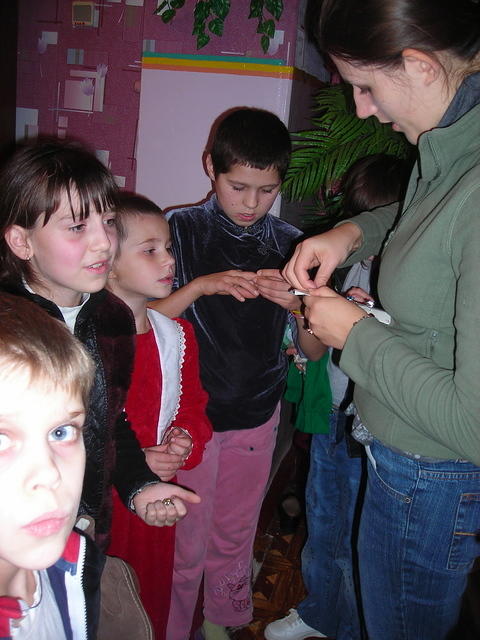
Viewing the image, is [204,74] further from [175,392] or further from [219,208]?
[175,392]

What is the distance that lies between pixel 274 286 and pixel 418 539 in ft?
2.65

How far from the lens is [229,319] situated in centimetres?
183

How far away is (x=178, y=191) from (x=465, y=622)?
2.02m

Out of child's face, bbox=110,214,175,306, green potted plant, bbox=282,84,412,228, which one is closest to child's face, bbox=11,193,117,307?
child's face, bbox=110,214,175,306

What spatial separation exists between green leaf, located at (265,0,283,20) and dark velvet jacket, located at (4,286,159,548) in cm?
158

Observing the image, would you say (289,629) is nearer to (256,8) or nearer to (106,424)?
(106,424)

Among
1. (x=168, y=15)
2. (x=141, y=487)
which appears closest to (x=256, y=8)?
(x=168, y=15)

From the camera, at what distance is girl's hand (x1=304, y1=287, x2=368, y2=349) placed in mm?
1035

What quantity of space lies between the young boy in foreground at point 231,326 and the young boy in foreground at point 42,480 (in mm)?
944

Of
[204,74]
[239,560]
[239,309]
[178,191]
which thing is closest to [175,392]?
[239,309]

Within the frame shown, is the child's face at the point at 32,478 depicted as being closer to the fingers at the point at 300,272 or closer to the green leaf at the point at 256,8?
the fingers at the point at 300,272

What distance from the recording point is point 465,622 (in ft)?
4.94

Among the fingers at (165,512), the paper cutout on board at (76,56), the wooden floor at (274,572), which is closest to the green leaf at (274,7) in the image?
the paper cutout on board at (76,56)

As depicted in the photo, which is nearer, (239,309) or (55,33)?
(239,309)
